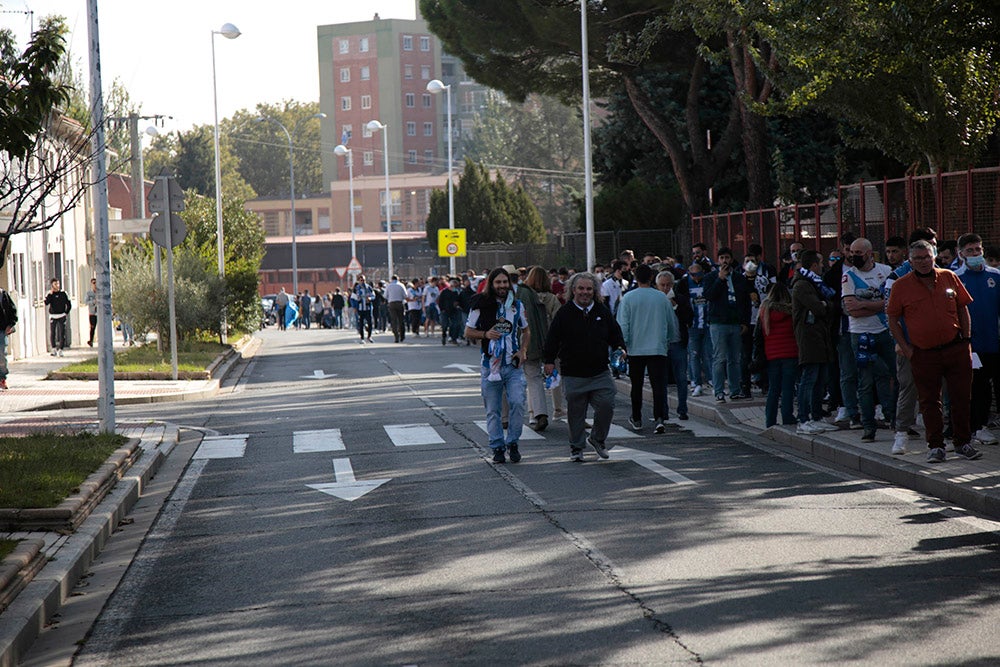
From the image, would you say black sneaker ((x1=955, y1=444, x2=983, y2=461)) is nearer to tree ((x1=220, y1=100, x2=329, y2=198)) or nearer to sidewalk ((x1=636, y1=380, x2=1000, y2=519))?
sidewalk ((x1=636, y1=380, x2=1000, y2=519))

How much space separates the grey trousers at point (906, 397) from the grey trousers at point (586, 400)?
2596 mm

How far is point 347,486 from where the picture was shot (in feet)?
39.0

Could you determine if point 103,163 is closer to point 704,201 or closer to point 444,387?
point 444,387

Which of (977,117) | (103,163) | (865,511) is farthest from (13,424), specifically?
(977,117)

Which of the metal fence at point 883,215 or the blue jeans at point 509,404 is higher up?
the metal fence at point 883,215

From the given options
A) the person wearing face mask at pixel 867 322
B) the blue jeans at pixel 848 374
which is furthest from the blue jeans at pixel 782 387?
the person wearing face mask at pixel 867 322

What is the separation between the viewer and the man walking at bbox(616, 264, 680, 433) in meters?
15.2

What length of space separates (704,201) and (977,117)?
55.0ft

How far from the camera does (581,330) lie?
1281 cm

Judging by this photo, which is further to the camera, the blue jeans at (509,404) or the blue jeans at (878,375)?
the blue jeans at (878,375)

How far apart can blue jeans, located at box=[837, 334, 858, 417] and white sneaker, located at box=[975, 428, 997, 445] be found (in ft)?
4.66

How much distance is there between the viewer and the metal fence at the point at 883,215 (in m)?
16.5

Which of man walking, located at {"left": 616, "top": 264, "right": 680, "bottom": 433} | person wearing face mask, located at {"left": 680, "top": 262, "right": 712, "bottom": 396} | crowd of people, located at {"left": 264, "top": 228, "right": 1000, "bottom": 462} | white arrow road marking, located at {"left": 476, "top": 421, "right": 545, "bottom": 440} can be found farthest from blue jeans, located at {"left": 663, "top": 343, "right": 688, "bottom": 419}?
white arrow road marking, located at {"left": 476, "top": 421, "right": 545, "bottom": 440}

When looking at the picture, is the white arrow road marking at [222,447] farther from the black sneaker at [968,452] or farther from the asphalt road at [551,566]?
the black sneaker at [968,452]
